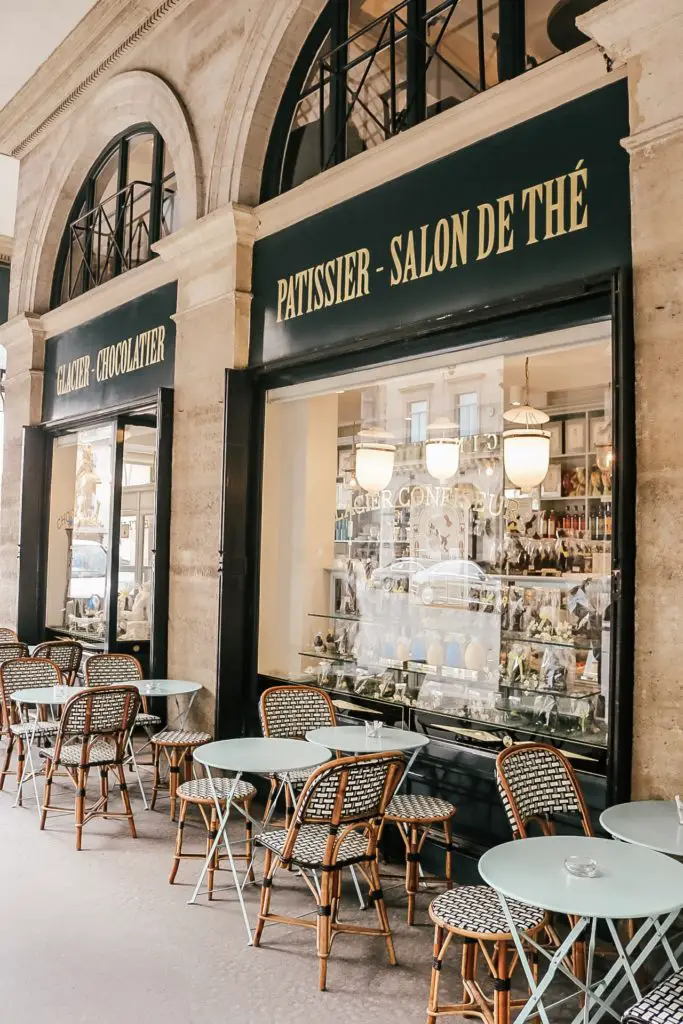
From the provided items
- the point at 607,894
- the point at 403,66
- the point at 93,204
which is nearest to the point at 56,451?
the point at 93,204

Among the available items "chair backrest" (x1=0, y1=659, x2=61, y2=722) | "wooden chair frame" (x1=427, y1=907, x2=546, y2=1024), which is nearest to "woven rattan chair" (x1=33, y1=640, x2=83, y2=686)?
"chair backrest" (x1=0, y1=659, x2=61, y2=722)

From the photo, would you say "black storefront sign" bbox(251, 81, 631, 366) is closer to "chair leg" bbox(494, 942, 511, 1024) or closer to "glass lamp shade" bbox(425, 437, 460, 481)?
"glass lamp shade" bbox(425, 437, 460, 481)

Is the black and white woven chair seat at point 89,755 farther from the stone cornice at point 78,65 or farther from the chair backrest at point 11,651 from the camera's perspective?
the stone cornice at point 78,65

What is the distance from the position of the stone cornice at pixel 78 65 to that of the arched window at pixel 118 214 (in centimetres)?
67

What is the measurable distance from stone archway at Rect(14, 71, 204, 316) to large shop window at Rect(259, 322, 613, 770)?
7.46 feet

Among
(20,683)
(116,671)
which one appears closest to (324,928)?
(116,671)

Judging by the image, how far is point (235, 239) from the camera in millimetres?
6293

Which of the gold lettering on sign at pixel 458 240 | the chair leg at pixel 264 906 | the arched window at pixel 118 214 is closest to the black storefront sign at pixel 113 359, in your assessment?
the arched window at pixel 118 214

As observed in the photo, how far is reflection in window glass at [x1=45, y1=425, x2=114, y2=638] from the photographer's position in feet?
28.2

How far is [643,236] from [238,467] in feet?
11.0

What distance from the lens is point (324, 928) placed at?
3441mm

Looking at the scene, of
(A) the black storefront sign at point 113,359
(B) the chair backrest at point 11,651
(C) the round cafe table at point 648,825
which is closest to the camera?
(C) the round cafe table at point 648,825

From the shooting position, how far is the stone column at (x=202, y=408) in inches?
249

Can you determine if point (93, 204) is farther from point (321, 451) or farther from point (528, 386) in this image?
point (528, 386)
